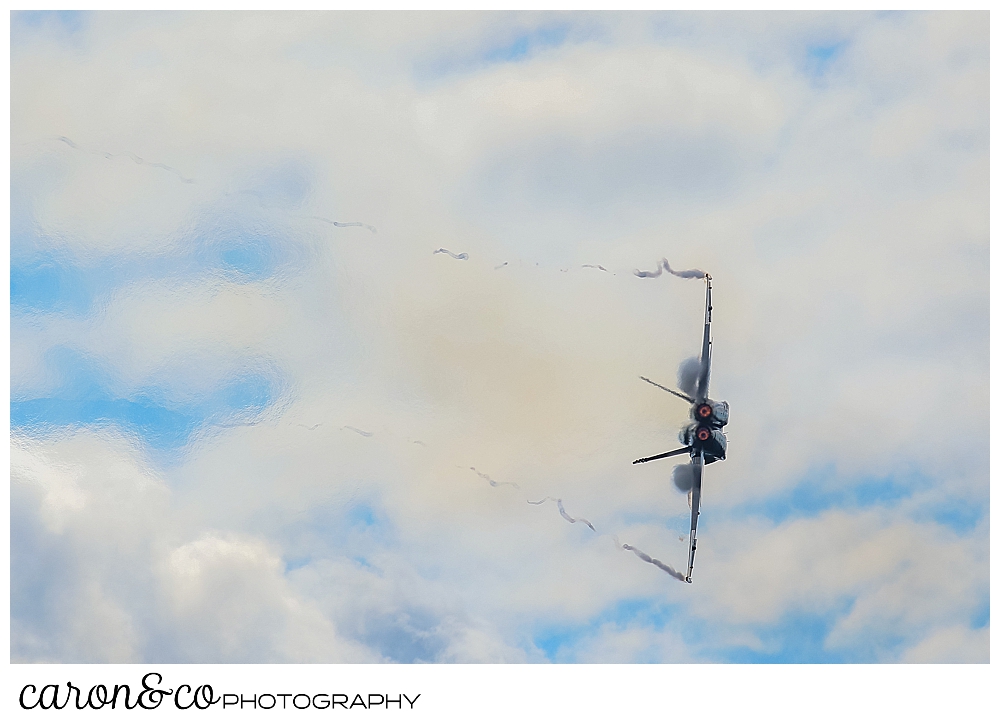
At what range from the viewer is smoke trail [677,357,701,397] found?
79062 mm

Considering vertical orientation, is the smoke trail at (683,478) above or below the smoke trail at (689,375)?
below

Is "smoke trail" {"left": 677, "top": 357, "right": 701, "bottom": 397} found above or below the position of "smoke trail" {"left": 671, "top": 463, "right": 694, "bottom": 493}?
above

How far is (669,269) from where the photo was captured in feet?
260

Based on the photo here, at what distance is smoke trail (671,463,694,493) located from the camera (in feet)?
277

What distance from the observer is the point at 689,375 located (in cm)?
7931

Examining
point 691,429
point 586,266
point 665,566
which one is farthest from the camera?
point 665,566

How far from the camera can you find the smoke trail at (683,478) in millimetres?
84312

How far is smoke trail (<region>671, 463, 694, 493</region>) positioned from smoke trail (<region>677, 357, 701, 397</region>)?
6.71 metres

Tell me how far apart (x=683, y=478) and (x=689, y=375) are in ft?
26.1

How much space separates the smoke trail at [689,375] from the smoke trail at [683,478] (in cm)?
671

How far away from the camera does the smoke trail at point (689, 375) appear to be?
259 feet
